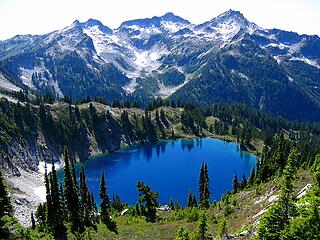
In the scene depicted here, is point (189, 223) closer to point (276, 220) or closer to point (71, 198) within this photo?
point (71, 198)

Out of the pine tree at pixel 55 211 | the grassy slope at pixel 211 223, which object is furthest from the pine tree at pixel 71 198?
the grassy slope at pixel 211 223

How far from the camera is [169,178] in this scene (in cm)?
17350

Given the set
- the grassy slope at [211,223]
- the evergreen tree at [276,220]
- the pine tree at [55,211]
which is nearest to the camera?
the evergreen tree at [276,220]

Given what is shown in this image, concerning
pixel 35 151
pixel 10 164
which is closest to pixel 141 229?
pixel 10 164

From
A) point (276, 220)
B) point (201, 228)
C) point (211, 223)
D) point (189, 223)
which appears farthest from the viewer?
point (189, 223)

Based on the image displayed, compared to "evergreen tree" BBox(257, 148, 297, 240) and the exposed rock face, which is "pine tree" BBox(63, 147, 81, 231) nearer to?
the exposed rock face

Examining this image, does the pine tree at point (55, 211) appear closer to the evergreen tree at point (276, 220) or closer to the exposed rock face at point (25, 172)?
the exposed rock face at point (25, 172)

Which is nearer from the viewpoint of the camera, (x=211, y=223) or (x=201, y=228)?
(x=201, y=228)

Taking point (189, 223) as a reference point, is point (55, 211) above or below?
above

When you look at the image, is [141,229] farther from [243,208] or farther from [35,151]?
[35,151]

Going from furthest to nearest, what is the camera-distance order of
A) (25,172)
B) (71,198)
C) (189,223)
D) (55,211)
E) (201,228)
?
(25,172), (71,198), (55,211), (189,223), (201,228)

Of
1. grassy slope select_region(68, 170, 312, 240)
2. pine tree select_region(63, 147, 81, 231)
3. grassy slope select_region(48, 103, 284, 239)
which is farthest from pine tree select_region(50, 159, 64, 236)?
grassy slope select_region(48, 103, 284, 239)

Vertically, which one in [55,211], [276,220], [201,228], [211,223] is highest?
[276,220]

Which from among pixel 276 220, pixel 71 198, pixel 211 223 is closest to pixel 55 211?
pixel 71 198
